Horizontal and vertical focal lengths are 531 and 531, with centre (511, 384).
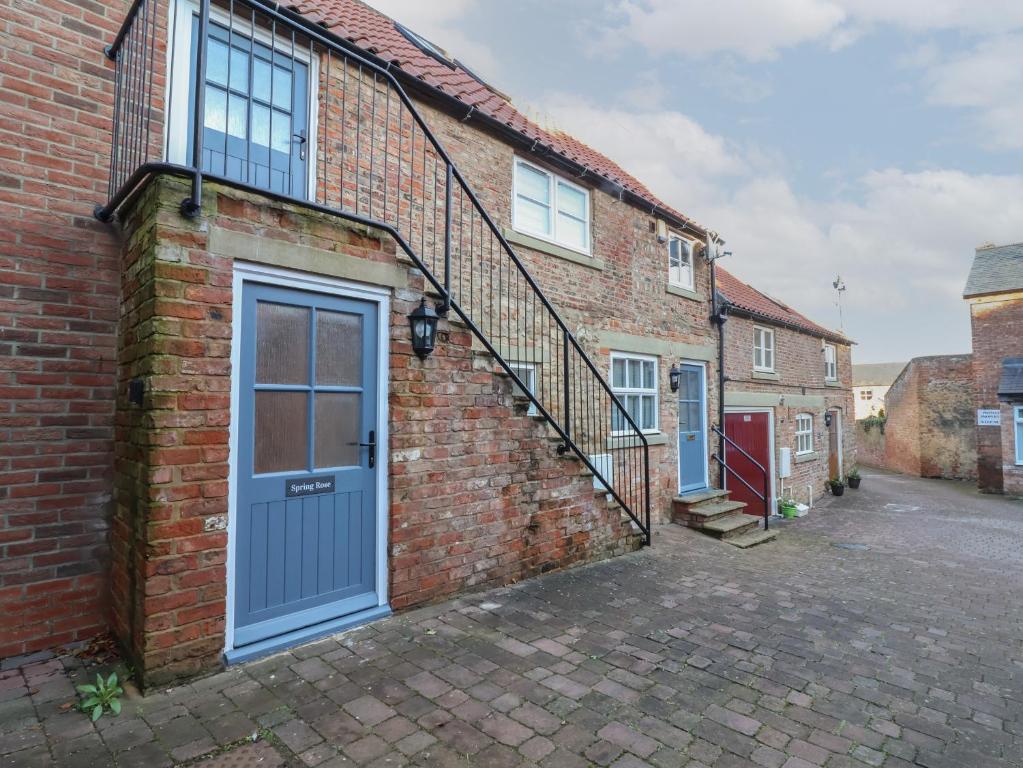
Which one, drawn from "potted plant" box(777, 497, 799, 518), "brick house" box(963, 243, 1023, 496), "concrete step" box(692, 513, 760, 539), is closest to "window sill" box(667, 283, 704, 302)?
"concrete step" box(692, 513, 760, 539)

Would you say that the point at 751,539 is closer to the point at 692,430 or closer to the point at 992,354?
the point at 692,430

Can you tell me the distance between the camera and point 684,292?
9.80 meters

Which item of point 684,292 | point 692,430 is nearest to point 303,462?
point 692,430

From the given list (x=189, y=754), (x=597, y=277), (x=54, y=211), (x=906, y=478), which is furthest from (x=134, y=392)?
(x=906, y=478)

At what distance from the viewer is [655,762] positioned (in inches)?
100.0

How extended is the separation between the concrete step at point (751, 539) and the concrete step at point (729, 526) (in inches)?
3.3

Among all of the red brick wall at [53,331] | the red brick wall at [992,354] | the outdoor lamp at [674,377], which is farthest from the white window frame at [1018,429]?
the red brick wall at [53,331]

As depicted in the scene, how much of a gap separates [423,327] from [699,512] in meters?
6.03

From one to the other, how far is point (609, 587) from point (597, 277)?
4720 mm

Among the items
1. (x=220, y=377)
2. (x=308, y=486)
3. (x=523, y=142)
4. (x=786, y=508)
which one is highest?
(x=523, y=142)

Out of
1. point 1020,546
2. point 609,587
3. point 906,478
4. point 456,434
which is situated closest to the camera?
point 456,434

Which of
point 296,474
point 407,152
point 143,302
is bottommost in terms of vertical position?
point 296,474

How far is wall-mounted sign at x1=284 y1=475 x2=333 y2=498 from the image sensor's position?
3.67m

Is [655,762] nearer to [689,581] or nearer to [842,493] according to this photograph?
[689,581]
